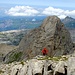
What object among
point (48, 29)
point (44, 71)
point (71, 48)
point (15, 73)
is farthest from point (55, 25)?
point (44, 71)

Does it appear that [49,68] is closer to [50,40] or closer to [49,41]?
[49,41]

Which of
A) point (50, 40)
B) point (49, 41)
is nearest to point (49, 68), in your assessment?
point (49, 41)

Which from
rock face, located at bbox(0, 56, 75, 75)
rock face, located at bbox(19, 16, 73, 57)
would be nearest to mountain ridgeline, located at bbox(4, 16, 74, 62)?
rock face, located at bbox(19, 16, 73, 57)

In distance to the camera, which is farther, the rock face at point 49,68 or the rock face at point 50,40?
the rock face at point 50,40

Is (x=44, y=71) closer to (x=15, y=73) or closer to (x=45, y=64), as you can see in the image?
(x=45, y=64)

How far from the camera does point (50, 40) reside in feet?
330

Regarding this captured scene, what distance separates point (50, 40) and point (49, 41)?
1.89 feet

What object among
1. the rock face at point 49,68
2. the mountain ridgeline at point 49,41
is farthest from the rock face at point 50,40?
the rock face at point 49,68

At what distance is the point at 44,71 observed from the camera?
47281 mm

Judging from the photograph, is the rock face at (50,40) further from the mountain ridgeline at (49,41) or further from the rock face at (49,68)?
the rock face at (49,68)

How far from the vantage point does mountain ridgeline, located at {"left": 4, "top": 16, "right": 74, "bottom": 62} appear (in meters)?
98.8

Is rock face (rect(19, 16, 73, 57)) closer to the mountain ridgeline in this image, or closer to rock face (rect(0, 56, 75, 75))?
the mountain ridgeline

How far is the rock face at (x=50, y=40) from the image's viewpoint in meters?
98.7

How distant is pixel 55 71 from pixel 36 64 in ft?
20.7
